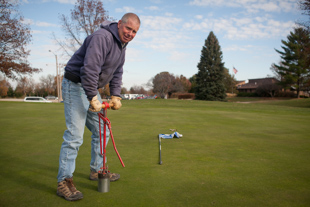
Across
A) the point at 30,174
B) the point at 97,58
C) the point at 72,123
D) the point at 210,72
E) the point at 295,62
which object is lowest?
the point at 30,174

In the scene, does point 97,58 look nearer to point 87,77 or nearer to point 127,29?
point 87,77

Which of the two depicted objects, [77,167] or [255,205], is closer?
[255,205]

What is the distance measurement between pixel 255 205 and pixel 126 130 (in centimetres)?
464

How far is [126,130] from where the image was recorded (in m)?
6.55

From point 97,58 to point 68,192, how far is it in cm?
146

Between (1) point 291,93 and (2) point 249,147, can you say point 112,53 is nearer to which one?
(2) point 249,147

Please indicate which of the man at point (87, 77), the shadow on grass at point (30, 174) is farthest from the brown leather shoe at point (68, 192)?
the shadow on grass at point (30, 174)

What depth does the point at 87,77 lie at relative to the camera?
8.65 feet

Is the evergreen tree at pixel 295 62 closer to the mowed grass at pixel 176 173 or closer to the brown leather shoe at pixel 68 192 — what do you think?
the mowed grass at pixel 176 173

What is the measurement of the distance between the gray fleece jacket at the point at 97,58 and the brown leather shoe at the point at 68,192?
0.98m

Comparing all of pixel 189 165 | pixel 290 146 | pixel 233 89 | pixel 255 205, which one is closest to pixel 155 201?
pixel 255 205

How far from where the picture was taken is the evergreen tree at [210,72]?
4594 centimetres

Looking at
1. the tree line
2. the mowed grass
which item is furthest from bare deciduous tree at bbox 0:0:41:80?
the mowed grass

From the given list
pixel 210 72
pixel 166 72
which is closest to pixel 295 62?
pixel 210 72
